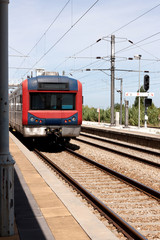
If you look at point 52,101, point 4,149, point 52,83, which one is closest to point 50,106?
point 52,101

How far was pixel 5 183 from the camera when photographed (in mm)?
4133

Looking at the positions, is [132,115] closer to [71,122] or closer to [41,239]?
[71,122]

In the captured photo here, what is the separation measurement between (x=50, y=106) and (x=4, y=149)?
8927 mm

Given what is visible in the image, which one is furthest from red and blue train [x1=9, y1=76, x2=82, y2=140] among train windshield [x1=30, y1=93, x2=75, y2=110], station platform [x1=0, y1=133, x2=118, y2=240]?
station platform [x1=0, y1=133, x2=118, y2=240]

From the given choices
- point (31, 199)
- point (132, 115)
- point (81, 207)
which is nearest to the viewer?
point (81, 207)

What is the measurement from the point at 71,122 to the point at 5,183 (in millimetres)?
8958

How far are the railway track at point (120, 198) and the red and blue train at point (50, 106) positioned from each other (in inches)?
105

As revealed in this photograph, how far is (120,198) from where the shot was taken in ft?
22.2

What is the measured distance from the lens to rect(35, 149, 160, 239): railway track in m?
5.04

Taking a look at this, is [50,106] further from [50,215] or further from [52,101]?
[50,215]

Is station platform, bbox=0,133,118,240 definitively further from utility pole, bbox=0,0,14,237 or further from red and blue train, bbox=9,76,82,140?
red and blue train, bbox=9,76,82,140

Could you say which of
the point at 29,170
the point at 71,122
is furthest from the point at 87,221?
the point at 71,122

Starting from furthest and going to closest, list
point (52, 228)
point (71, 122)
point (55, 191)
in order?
point (71, 122)
point (55, 191)
point (52, 228)

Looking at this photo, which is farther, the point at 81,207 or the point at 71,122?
the point at 71,122
